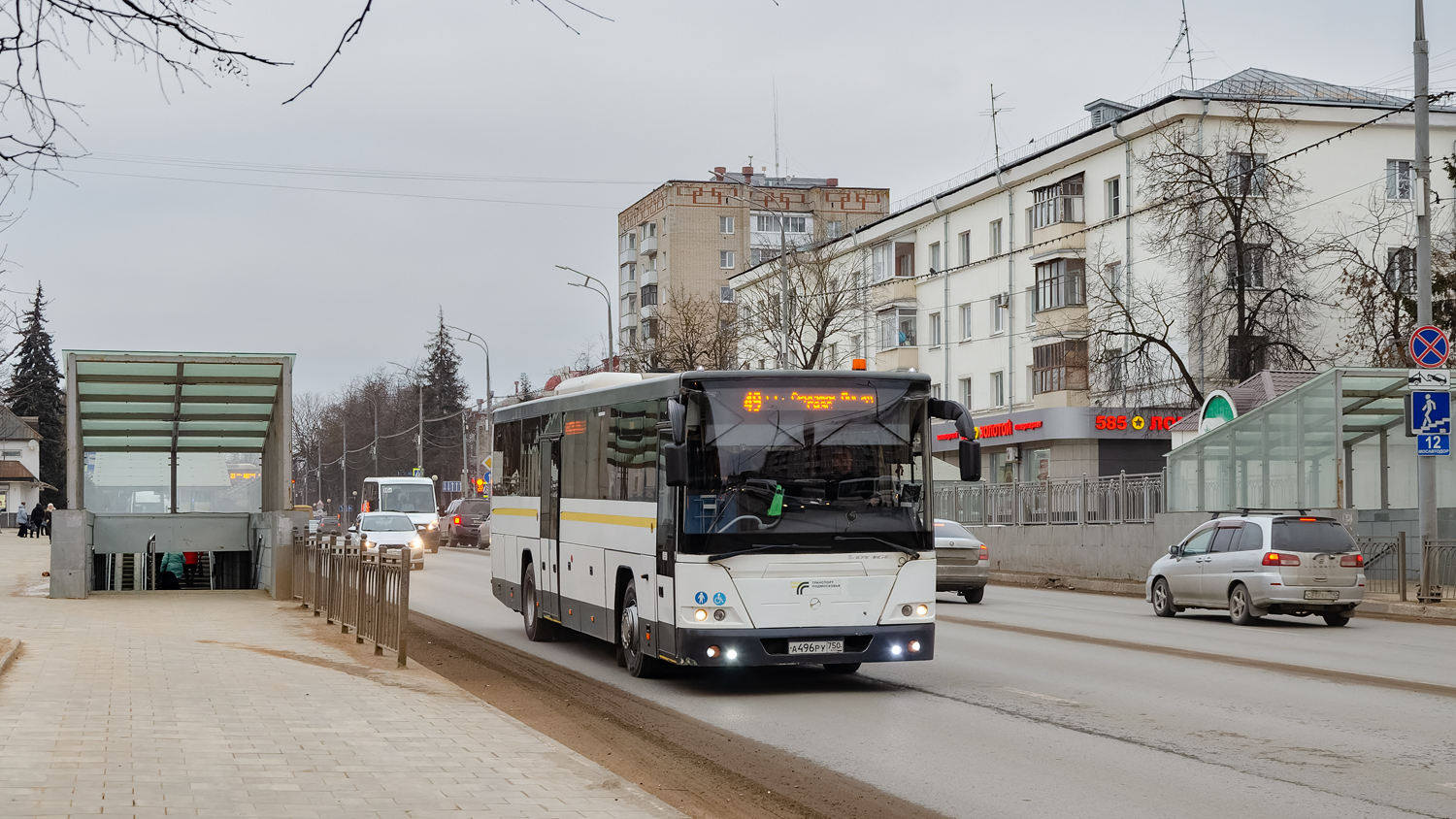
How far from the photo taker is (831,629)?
13266 mm

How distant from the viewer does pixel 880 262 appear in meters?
66.7

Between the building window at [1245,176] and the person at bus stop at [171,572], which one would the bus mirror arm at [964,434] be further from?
the building window at [1245,176]

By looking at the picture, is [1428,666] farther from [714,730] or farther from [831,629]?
[714,730]

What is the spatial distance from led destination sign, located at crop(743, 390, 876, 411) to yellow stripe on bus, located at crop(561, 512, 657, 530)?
1.43 metres

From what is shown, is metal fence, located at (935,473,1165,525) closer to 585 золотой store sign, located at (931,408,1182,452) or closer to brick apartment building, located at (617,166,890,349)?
585 золотой store sign, located at (931,408,1182,452)

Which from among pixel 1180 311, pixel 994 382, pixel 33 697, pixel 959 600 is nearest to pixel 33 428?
pixel 994 382

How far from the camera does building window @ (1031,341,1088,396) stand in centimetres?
5066

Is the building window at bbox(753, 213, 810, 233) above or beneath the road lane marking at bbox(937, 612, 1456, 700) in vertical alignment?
above

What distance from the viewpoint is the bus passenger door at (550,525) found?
17406mm

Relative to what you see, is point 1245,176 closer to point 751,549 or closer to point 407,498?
point 407,498

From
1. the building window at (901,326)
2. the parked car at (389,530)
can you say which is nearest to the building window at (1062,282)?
the building window at (901,326)

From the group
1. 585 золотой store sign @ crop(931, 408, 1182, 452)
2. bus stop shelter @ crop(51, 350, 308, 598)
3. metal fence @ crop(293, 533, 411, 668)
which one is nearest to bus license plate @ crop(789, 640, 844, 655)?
metal fence @ crop(293, 533, 411, 668)

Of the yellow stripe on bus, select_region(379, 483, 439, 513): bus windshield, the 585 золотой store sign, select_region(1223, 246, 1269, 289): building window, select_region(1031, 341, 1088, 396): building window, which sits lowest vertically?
select_region(379, 483, 439, 513): bus windshield

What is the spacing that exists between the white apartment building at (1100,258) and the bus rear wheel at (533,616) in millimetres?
27717
